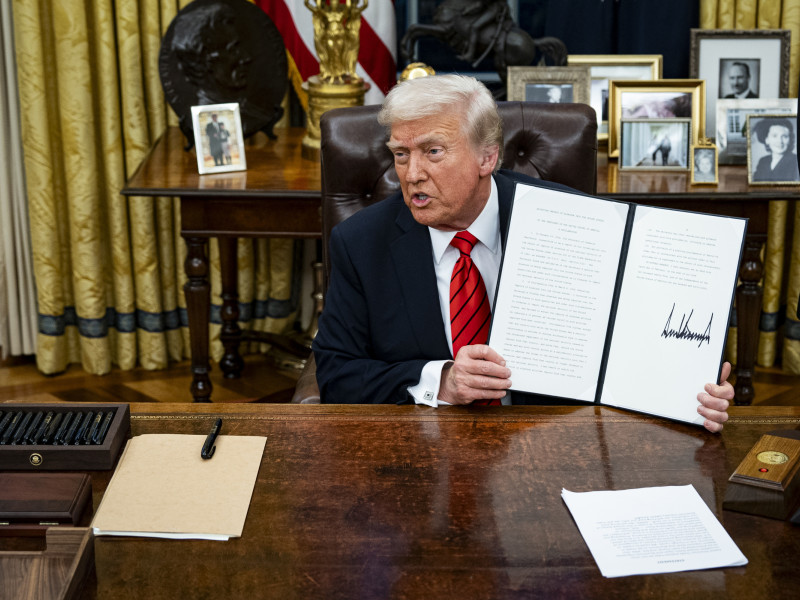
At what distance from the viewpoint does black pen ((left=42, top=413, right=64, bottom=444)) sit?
1483 millimetres

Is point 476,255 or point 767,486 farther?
point 476,255

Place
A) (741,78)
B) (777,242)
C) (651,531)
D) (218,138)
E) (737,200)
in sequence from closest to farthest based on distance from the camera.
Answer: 1. (651,531)
2. (737,200)
3. (218,138)
4. (741,78)
5. (777,242)

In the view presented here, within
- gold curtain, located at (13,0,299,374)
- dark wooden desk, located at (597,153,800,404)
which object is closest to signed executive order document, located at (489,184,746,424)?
dark wooden desk, located at (597,153,800,404)

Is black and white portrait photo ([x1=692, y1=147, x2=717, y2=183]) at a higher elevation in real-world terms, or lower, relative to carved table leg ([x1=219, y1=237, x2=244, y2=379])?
higher

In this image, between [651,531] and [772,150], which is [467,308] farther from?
[772,150]

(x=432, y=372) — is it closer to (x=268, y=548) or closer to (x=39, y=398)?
(x=268, y=548)

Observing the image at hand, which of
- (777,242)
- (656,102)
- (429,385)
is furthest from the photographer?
(777,242)

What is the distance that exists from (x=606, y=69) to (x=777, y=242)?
96 cm

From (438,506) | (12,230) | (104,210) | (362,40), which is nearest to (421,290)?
(438,506)

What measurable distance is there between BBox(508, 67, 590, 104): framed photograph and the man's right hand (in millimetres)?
1653

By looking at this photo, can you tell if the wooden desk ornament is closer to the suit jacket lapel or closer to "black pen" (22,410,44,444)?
the suit jacket lapel

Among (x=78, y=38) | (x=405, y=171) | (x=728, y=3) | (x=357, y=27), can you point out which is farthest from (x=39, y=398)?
(x=728, y=3)

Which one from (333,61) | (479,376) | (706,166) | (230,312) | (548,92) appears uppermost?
(333,61)

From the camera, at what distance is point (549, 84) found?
3156mm
